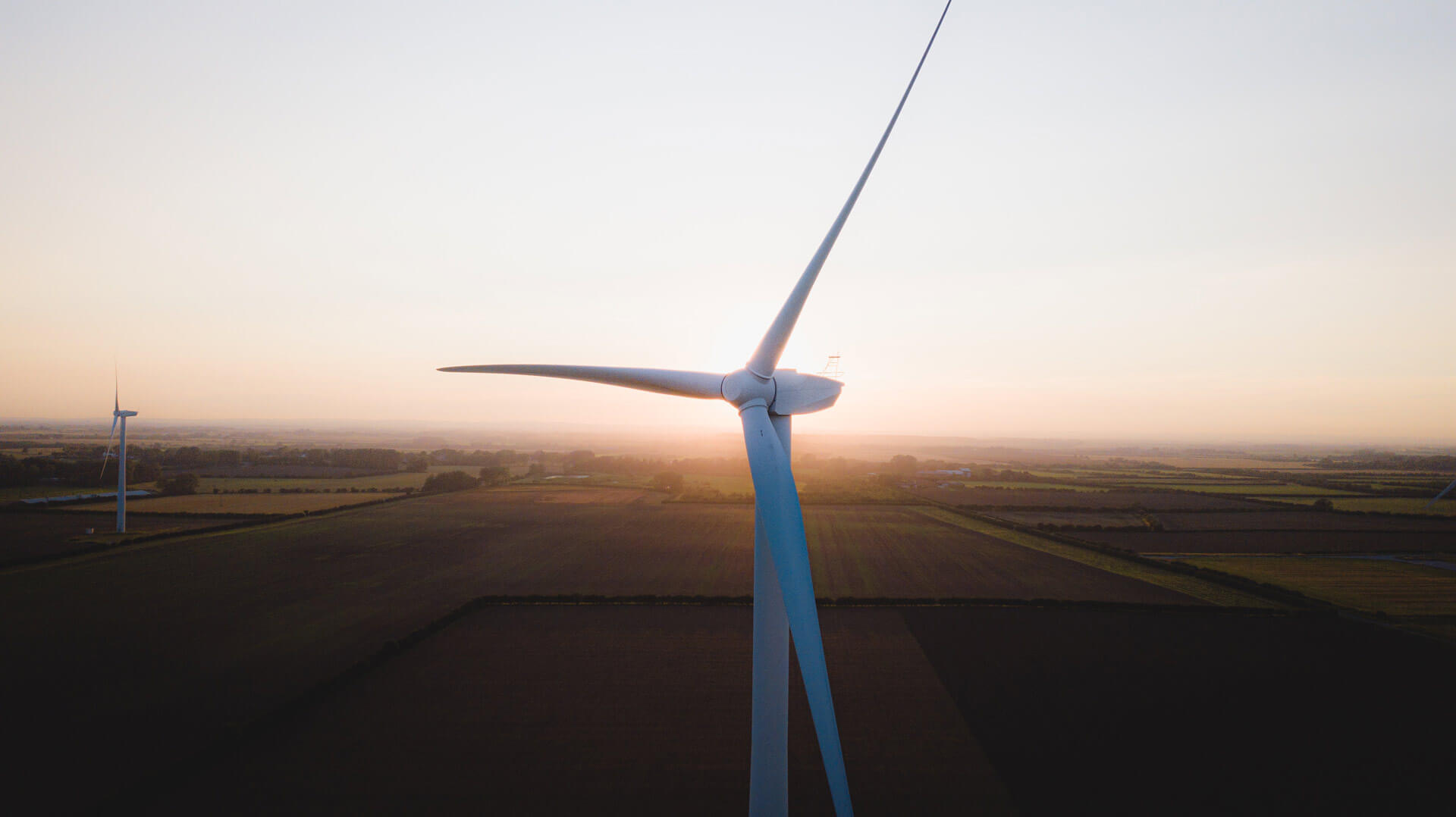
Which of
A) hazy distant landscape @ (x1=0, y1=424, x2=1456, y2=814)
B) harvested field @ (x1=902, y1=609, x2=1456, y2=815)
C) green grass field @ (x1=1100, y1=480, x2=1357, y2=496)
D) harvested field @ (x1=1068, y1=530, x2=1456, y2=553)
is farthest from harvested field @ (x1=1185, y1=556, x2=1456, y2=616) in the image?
green grass field @ (x1=1100, y1=480, x2=1357, y2=496)

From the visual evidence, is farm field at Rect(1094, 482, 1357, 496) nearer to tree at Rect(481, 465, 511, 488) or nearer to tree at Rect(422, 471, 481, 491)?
tree at Rect(481, 465, 511, 488)

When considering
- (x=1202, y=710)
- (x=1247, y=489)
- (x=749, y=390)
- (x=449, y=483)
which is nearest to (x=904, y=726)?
(x=1202, y=710)

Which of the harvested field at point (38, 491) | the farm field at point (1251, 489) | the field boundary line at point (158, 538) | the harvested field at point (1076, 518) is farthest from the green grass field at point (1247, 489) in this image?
the harvested field at point (38, 491)

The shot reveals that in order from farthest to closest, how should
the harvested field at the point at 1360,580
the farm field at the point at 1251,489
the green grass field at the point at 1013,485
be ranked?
the green grass field at the point at 1013,485
the farm field at the point at 1251,489
the harvested field at the point at 1360,580

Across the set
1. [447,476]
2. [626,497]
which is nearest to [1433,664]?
[626,497]

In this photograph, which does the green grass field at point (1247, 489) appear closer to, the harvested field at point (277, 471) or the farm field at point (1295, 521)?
the farm field at point (1295, 521)

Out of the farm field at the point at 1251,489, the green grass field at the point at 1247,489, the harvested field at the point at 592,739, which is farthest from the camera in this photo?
the farm field at the point at 1251,489
